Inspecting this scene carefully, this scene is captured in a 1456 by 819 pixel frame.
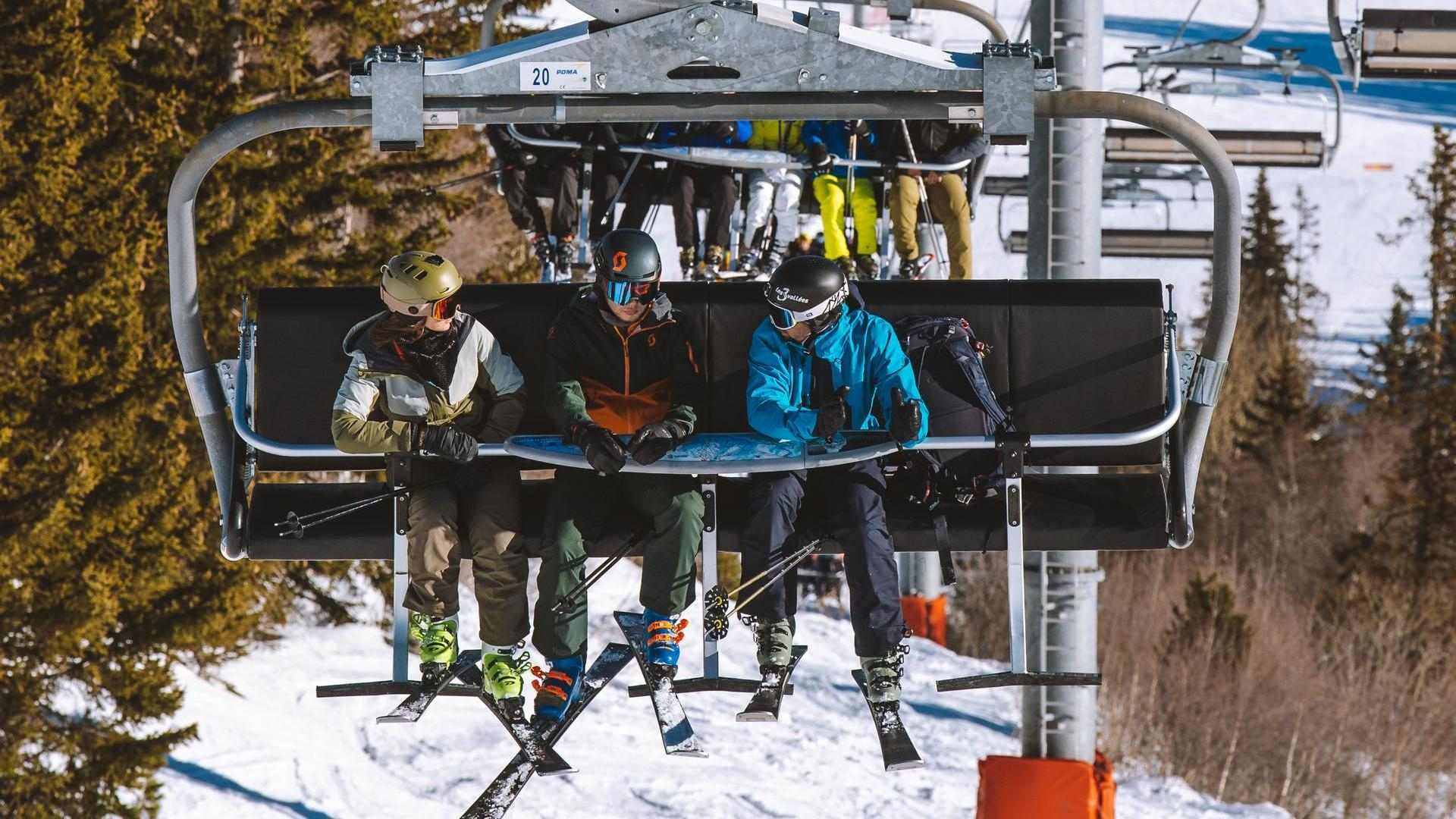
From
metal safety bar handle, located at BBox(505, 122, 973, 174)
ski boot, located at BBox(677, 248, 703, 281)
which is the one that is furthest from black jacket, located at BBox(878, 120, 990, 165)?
ski boot, located at BBox(677, 248, 703, 281)

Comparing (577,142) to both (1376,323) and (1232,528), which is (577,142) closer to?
(1232,528)

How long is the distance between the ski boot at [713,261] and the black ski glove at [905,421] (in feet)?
18.4

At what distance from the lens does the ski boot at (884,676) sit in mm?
6230

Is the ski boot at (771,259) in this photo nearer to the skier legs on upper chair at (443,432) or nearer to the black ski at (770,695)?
the skier legs on upper chair at (443,432)

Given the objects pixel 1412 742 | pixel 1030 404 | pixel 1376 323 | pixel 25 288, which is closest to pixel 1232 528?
pixel 1412 742

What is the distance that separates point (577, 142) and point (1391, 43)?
4.76 m

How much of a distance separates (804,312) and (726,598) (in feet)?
3.23

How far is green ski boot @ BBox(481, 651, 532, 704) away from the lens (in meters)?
6.37

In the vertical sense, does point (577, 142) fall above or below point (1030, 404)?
above

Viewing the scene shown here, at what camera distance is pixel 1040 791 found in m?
9.97

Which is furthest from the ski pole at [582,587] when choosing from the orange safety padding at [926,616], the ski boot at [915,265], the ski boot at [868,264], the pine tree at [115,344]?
the orange safety padding at [926,616]

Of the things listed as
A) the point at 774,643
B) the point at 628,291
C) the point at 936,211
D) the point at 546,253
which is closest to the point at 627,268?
the point at 628,291

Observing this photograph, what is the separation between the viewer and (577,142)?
10.7 meters

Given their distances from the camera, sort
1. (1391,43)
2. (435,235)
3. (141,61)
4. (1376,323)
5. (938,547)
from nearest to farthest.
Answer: (938,547) → (1391,43) → (141,61) → (435,235) → (1376,323)
